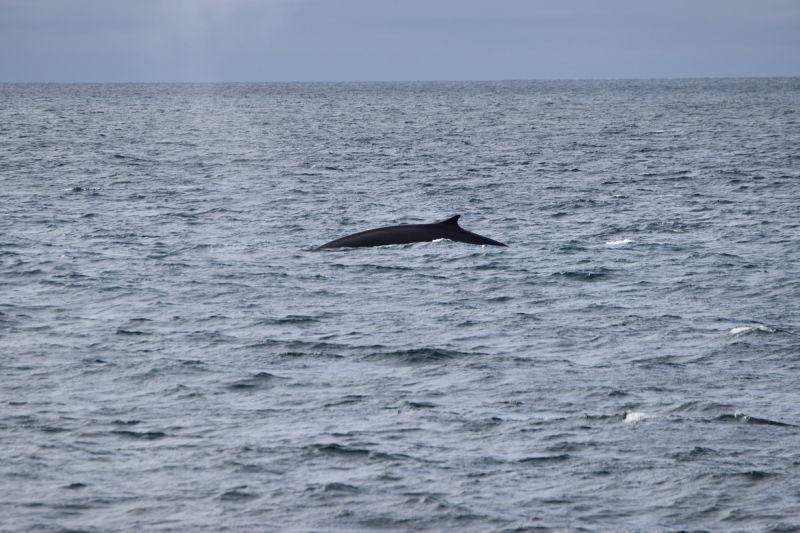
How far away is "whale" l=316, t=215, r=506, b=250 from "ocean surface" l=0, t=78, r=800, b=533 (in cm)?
40

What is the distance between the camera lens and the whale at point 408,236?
92.5 feet

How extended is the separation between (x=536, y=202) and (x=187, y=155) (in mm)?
31089

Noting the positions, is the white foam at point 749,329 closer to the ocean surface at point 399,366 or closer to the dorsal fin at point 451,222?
the ocean surface at point 399,366

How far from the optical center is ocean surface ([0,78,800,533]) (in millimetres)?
12055

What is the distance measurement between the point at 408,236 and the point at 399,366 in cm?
1175

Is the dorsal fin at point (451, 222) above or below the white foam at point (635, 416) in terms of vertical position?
above

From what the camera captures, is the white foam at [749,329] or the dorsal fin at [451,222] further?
the dorsal fin at [451,222]

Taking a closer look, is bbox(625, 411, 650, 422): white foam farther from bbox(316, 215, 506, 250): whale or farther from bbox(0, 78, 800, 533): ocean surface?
bbox(316, 215, 506, 250): whale

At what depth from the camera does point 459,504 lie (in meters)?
11.8

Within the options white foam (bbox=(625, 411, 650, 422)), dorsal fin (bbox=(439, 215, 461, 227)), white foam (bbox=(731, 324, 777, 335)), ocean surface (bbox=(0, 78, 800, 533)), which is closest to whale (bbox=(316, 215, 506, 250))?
dorsal fin (bbox=(439, 215, 461, 227))

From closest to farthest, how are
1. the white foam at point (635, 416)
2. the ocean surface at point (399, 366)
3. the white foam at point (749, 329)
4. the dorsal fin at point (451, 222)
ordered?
1. the ocean surface at point (399, 366)
2. the white foam at point (635, 416)
3. the white foam at point (749, 329)
4. the dorsal fin at point (451, 222)

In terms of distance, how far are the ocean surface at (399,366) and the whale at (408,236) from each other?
40cm

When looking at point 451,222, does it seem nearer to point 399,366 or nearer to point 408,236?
point 408,236

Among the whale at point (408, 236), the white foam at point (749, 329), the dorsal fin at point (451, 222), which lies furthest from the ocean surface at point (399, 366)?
the dorsal fin at point (451, 222)
